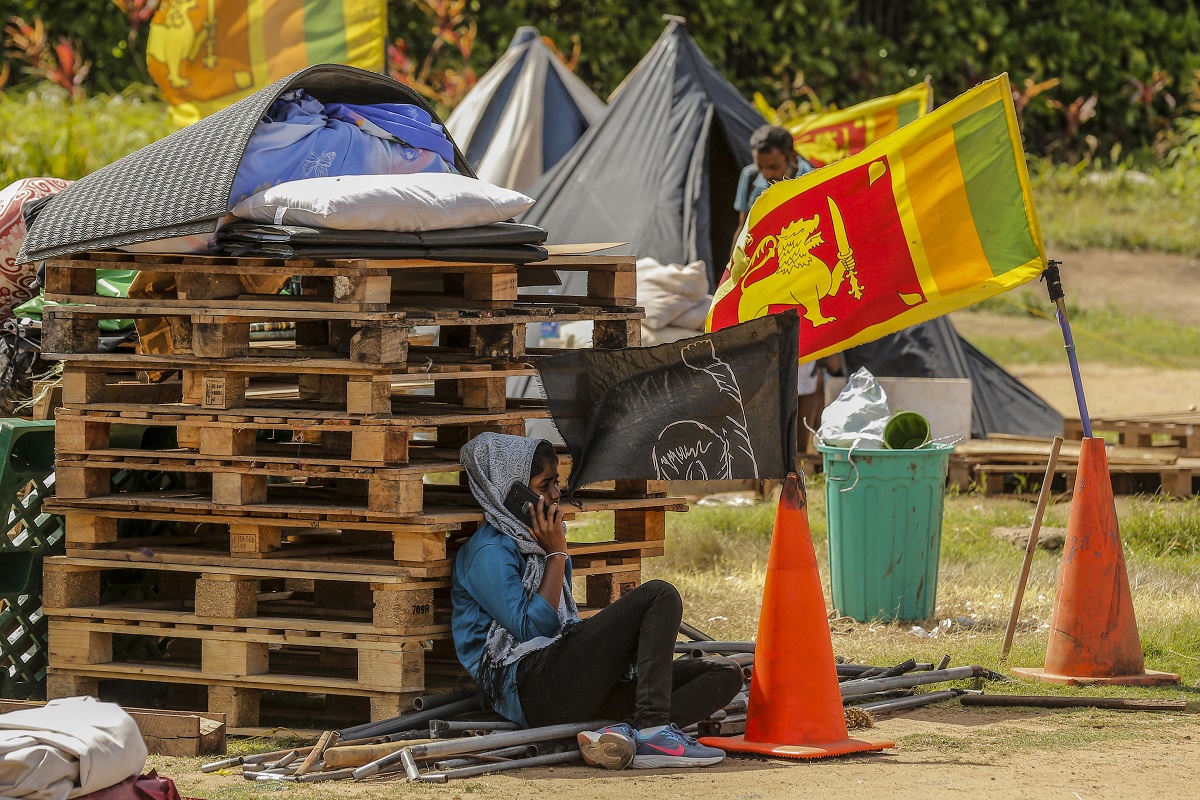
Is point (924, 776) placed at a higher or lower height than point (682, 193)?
lower

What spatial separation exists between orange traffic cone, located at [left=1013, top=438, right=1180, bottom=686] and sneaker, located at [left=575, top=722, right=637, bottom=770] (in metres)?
2.20

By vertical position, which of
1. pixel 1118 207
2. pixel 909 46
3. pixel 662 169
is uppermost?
pixel 909 46

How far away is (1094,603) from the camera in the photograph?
6.82 metres

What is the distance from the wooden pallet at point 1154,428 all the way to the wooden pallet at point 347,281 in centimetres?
585

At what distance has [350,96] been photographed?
23.1 ft

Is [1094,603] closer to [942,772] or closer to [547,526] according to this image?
[942,772]

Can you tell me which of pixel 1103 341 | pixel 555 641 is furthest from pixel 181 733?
pixel 1103 341

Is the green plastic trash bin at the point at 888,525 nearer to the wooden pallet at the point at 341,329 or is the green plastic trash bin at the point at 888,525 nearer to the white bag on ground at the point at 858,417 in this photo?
the white bag on ground at the point at 858,417

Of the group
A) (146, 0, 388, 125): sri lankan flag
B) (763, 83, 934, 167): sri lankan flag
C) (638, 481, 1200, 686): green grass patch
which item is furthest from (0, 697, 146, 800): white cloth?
(763, 83, 934, 167): sri lankan flag

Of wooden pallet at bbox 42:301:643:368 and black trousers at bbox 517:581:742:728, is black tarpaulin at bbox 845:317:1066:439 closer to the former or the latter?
wooden pallet at bbox 42:301:643:368

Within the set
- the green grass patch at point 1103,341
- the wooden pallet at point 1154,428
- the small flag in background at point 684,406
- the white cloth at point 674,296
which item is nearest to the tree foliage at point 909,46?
the green grass patch at point 1103,341

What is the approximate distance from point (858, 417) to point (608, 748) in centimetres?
319

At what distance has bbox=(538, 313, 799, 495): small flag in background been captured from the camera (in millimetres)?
6172

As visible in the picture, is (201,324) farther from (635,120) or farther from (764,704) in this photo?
(635,120)
